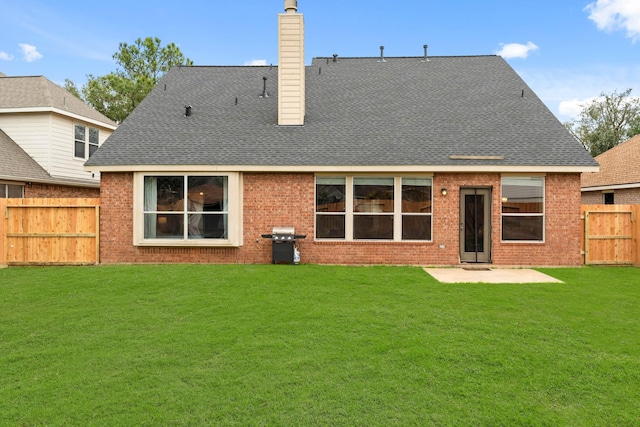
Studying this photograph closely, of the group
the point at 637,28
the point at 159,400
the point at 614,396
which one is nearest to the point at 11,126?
the point at 159,400

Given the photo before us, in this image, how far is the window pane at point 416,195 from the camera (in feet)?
34.7

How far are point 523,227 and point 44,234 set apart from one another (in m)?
12.6

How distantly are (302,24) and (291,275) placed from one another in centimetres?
785

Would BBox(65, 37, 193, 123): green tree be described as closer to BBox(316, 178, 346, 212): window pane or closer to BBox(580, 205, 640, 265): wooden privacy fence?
BBox(316, 178, 346, 212): window pane

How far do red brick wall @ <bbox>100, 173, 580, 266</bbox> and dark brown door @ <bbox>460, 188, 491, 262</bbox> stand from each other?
0.18m

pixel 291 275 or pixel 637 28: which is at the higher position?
pixel 637 28

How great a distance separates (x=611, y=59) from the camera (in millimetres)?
33688

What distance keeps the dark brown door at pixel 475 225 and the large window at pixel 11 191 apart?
14.3 m

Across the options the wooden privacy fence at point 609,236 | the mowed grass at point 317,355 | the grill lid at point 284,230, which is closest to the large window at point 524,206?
the wooden privacy fence at point 609,236

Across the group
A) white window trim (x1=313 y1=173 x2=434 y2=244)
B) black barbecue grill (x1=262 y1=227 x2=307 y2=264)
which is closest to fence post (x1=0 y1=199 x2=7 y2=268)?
black barbecue grill (x1=262 y1=227 x2=307 y2=264)

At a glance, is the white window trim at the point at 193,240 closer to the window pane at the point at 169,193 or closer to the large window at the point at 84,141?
the window pane at the point at 169,193

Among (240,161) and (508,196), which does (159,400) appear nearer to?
(240,161)

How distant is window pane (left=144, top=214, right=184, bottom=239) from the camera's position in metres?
10.5

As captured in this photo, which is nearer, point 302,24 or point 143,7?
point 302,24
